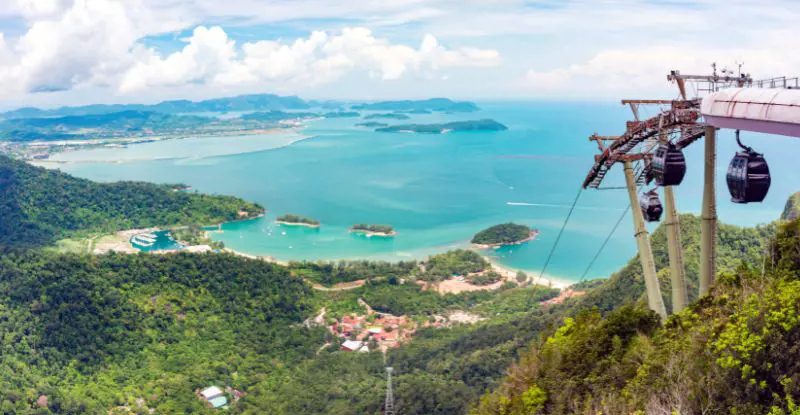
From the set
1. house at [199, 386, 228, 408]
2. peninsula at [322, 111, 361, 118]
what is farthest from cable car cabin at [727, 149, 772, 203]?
peninsula at [322, 111, 361, 118]

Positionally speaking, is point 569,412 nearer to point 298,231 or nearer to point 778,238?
point 778,238

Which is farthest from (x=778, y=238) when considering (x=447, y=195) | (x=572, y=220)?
(x=447, y=195)

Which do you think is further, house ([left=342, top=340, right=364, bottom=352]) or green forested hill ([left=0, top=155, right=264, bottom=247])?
green forested hill ([left=0, top=155, right=264, bottom=247])

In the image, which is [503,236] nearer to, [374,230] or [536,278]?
[536,278]

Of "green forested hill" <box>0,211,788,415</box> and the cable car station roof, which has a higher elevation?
the cable car station roof

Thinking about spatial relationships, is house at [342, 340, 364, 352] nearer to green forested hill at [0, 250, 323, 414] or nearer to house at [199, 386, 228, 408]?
green forested hill at [0, 250, 323, 414]

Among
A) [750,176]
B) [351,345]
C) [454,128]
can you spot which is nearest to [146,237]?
[351,345]
